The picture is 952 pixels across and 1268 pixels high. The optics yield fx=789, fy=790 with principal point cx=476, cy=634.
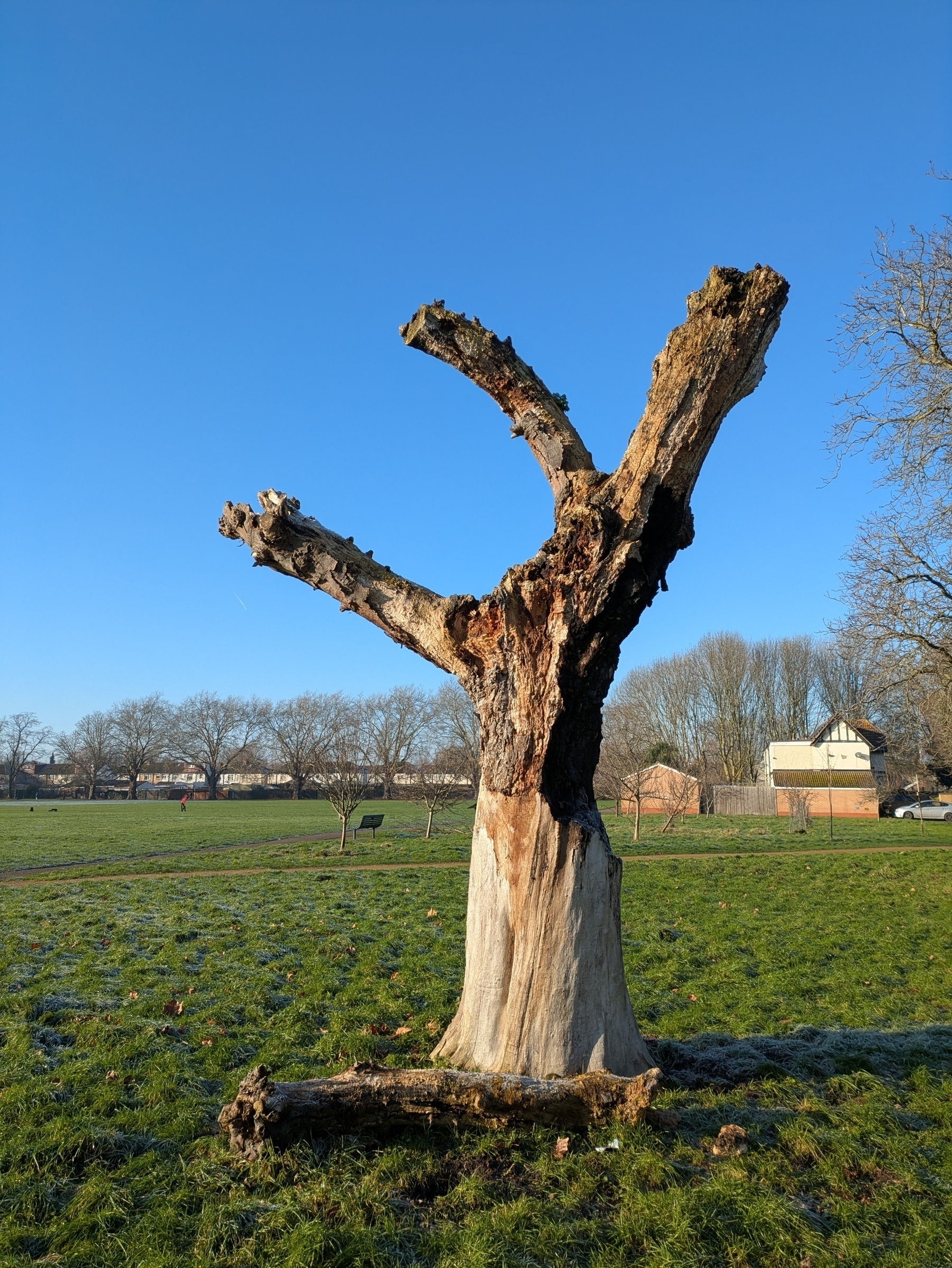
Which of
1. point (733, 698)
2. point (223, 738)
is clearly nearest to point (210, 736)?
point (223, 738)

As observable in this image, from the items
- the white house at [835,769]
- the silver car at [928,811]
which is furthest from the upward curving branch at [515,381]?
the silver car at [928,811]

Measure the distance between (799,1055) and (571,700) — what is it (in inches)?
139

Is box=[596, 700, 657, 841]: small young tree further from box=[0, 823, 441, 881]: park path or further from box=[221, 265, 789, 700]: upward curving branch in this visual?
box=[221, 265, 789, 700]: upward curving branch

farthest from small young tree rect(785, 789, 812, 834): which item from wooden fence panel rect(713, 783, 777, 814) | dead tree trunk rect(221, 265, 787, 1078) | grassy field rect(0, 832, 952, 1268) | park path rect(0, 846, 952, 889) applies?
dead tree trunk rect(221, 265, 787, 1078)

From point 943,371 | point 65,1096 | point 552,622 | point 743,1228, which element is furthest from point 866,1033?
point 943,371

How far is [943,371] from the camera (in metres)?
12.2

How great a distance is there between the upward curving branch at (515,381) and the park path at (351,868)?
9.74 m

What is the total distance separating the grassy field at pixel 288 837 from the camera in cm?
2003

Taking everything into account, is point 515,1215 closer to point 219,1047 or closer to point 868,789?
point 219,1047

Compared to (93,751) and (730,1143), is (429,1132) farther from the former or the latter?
(93,751)

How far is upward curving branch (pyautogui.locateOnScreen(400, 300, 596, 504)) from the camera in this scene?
18.7 feet

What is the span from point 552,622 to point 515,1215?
3251mm

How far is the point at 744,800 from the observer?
4494 cm

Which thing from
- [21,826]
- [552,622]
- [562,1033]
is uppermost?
→ [552,622]
